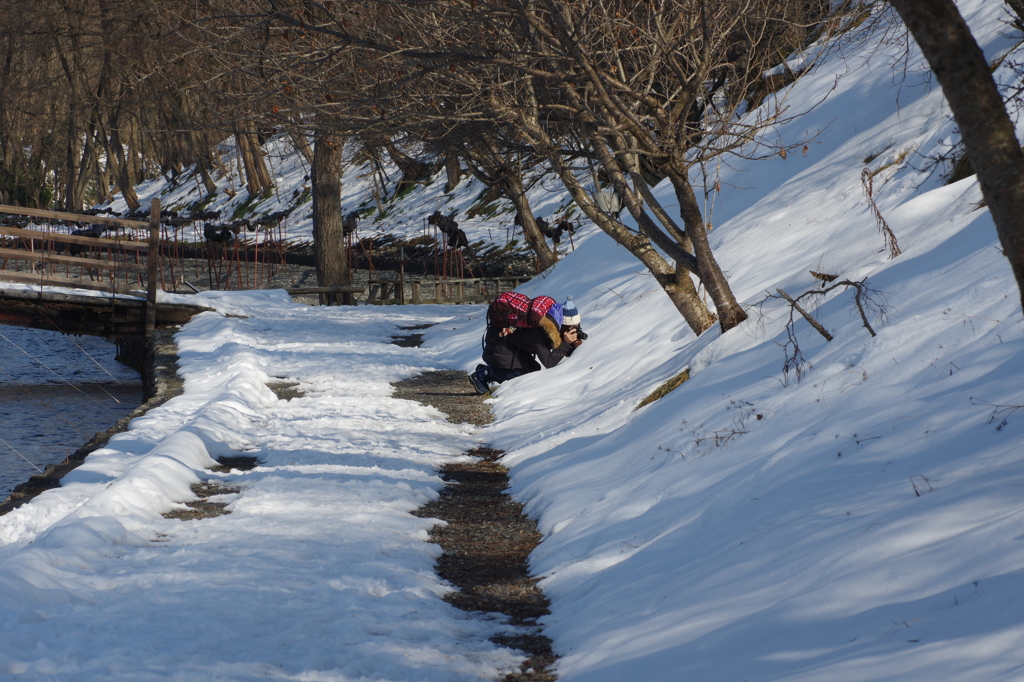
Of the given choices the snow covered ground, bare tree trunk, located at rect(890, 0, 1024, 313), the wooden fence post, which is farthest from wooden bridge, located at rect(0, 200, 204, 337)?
bare tree trunk, located at rect(890, 0, 1024, 313)

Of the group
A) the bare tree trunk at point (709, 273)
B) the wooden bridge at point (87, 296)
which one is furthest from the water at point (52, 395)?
the bare tree trunk at point (709, 273)

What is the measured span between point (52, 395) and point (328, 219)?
8.03 metres

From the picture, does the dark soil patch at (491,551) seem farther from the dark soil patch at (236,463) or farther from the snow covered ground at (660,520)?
the dark soil patch at (236,463)

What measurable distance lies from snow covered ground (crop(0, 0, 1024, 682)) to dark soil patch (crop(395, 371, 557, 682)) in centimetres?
11

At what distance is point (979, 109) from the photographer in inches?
94.7

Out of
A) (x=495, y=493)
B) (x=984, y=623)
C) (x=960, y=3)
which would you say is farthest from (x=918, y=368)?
(x=960, y=3)

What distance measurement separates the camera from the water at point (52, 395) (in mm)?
8906

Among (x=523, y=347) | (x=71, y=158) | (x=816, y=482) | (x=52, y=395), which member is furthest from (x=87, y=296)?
(x=71, y=158)

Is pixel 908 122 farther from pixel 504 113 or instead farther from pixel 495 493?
pixel 495 493

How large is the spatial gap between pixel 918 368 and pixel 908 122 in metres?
7.01

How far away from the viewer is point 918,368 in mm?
4051

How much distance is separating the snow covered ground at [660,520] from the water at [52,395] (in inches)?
93.9

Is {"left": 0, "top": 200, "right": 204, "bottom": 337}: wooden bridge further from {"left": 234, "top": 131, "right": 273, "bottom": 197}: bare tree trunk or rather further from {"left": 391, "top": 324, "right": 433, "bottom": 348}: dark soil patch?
{"left": 234, "top": 131, "right": 273, "bottom": 197}: bare tree trunk

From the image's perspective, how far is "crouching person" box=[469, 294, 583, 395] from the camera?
8992 millimetres
